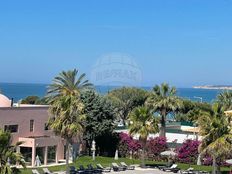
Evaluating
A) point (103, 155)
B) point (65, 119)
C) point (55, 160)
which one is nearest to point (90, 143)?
point (103, 155)

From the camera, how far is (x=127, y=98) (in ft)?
321

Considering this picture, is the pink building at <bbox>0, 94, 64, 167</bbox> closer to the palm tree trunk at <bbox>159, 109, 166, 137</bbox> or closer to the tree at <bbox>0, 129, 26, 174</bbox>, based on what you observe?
the palm tree trunk at <bbox>159, 109, 166, 137</bbox>

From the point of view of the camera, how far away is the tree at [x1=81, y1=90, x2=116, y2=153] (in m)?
52.7

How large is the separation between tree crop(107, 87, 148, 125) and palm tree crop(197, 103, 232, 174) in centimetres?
6124

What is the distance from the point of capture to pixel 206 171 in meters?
42.3

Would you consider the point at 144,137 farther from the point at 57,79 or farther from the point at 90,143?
the point at 57,79

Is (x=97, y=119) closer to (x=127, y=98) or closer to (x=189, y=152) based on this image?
(x=189, y=152)

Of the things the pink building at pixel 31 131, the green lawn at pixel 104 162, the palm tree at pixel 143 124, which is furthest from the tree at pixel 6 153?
the pink building at pixel 31 131

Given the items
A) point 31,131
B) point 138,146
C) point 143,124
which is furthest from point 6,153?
point 138,146

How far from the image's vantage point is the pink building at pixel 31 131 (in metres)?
45.7

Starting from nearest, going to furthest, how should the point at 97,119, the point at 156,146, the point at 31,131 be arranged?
the point at 31,131 < the point at 156,146 < the point at 97,119

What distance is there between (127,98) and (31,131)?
168 ft

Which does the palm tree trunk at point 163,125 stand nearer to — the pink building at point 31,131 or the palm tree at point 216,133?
the pink building at point 31,131

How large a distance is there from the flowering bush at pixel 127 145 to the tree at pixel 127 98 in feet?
133
